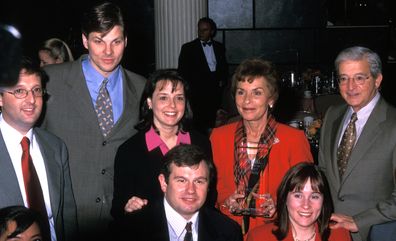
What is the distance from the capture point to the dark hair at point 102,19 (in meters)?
2.52

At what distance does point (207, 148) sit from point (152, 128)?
31 cm

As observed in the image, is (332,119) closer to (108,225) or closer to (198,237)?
(198,237)

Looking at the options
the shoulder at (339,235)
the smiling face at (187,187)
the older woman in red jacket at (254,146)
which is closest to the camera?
the smiling face at (187,187)

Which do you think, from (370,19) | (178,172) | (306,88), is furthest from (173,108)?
(370,19)

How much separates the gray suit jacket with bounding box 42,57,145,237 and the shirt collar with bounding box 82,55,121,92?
4 centimetres

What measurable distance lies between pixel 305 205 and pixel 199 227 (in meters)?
0.51

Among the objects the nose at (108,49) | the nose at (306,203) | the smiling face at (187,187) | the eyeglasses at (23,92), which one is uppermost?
the nose at (108,49)

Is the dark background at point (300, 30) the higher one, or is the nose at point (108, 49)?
the dark background at point (300, 30)

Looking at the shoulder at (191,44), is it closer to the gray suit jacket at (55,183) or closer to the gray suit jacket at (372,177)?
the gray suit jacket at (372,177)

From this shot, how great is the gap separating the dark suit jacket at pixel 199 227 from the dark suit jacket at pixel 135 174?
0.16 meters

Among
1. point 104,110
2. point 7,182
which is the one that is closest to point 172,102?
point 104,110

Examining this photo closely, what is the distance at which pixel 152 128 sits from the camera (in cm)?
263

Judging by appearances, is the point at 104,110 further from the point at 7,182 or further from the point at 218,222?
the point at 218,222

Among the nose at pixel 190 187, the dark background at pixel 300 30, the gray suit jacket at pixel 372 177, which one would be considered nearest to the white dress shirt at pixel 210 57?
the dark background at pixel 300 30
